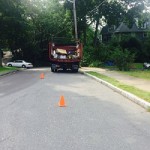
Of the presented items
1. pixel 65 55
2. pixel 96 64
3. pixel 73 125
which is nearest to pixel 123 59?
pixel 65 55

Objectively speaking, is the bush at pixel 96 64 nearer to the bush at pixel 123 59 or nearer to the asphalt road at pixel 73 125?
the bush at pixel 123 59

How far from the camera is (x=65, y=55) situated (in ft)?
121

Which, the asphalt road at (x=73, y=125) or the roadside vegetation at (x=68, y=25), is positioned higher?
the roadside vegetation at (x=68, y=25)

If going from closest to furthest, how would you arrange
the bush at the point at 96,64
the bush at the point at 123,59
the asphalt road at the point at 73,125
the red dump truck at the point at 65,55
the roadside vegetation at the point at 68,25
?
1. the asphalt road at the point at 73,125
2. the red dump truck at the point at 65,55
3. the bush at the point at 123,59
4. the roadside vegetation at the point at 68,25
5. the bush at the point at 96,64

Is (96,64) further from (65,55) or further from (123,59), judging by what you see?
(65,55)

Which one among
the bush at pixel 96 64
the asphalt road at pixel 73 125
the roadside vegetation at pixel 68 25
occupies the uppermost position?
the roadside vegetation at pixel 68 25

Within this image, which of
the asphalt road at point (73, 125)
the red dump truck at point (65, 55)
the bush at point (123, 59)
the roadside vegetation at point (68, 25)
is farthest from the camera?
the roadside vegetation at point (68, 25)

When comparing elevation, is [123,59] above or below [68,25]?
below

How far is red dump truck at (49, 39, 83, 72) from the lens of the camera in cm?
3691

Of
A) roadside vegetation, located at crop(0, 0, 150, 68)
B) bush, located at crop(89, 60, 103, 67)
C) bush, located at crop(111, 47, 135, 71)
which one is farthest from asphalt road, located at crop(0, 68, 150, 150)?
bush, located at crop(89, 60, 103, 67)

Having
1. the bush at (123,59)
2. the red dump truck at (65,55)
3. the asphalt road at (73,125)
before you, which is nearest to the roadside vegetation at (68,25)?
the bush at (123,59)

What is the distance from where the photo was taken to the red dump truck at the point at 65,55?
121 feet

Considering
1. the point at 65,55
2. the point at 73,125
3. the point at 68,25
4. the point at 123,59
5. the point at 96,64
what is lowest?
the point at 96,64

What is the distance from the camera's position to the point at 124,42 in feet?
233
